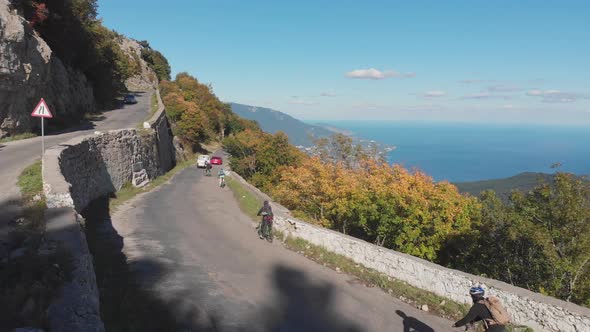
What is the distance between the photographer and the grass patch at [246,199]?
18.4 metres

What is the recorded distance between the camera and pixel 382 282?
1089 cm

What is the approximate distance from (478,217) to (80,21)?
3223cm

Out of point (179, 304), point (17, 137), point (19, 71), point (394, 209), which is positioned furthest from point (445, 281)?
point (19, 71)

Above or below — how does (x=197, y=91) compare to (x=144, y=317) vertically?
above

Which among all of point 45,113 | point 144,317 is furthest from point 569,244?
point 45,113

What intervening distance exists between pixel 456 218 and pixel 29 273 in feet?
52.4

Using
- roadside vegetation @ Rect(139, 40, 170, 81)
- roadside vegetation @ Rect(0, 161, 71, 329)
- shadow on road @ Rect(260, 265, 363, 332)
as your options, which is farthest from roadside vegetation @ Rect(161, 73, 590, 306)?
roadside vegetation @ Rect(139, 40, 170, 81)

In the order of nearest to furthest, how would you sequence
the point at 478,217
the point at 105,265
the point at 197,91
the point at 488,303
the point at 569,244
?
the point at 488,303 → the point at 105,265 → the point at 569,244 → the point at 478,217 → the point at 197,91

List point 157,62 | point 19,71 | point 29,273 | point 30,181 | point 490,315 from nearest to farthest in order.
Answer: point 29,273 → point 490,315 → point 30,181 → point 19,71 → point 157,62

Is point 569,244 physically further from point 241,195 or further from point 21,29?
point 21,29

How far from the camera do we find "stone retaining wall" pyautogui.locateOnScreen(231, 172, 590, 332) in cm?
774

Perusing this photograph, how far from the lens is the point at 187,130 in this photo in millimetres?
51875

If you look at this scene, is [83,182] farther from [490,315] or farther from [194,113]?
[194,113]

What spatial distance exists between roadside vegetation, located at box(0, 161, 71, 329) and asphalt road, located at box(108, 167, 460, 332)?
2510mm
